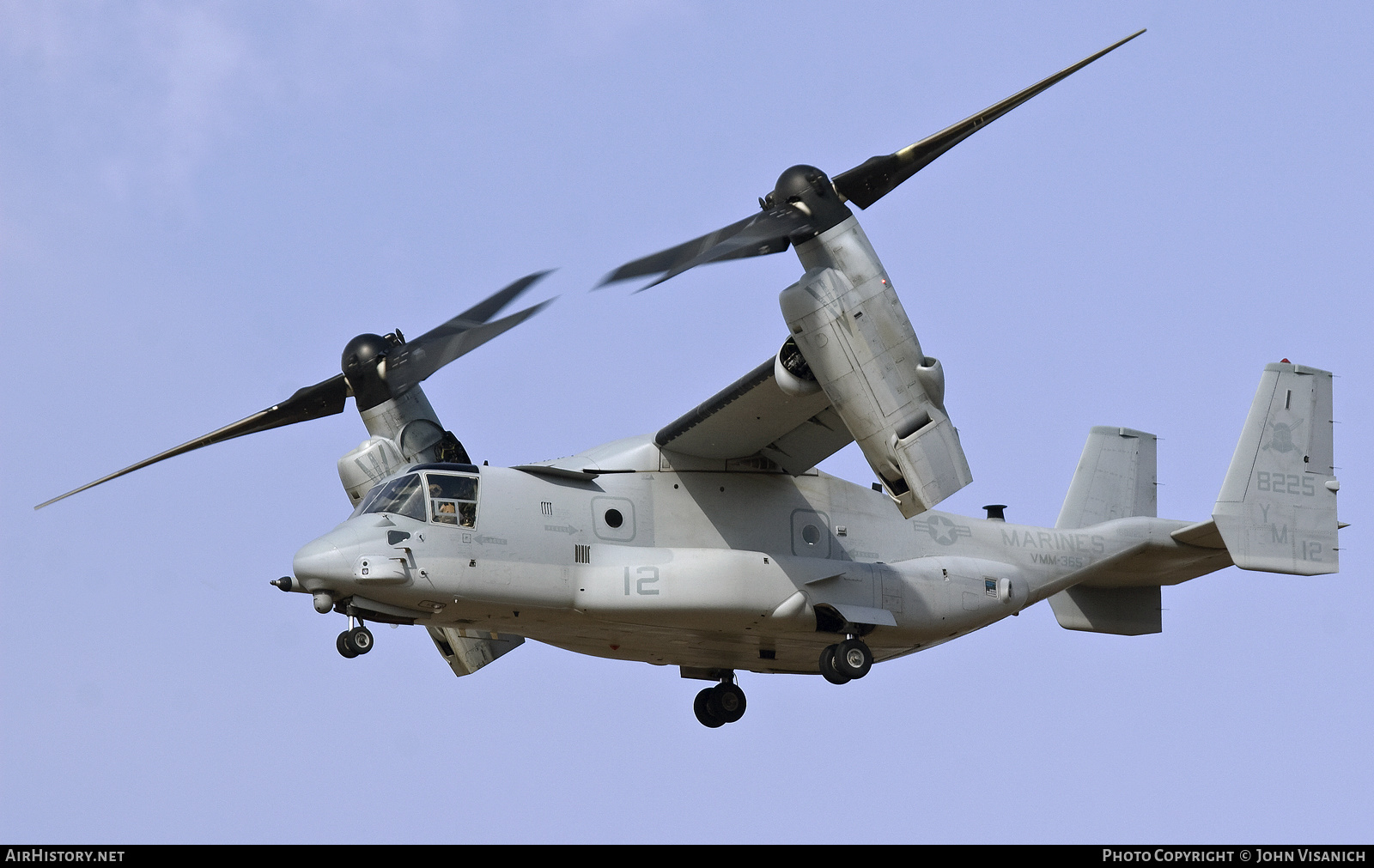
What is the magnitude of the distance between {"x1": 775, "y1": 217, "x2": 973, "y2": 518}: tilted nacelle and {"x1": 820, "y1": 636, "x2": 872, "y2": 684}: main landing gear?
98.7 inches

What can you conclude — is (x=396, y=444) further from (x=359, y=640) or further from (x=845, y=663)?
(x=845, y=663)

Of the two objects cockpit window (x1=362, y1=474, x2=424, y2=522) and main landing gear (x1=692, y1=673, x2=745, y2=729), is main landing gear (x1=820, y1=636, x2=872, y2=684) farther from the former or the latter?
cockpit window (x1=362, y1=474, x2=424, y2=522)

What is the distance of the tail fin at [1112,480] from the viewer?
22.7m

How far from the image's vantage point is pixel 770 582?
19.3m

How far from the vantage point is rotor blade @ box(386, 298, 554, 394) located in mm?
19562

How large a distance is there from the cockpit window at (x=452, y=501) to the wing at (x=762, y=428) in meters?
2.33

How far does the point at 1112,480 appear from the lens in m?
23.0

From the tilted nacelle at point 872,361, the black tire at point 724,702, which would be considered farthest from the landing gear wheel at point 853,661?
the black tire at point 724,702

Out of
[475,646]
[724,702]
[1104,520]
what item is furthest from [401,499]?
[1104,520]

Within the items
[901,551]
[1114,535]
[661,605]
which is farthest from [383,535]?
[1114,535]

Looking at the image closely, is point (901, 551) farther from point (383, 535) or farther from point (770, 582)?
point (383, 535)

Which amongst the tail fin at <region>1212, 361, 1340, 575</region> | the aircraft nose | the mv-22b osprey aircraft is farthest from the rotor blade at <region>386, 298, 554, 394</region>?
the tail fin at <region>1212, 361, 1340, 575</region>

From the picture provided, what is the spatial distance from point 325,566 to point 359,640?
950 millimetres

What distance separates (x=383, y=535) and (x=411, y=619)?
1007 mm
